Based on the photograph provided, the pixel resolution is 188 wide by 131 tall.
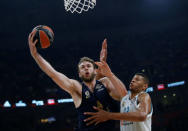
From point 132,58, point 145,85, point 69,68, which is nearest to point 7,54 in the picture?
point 69,68

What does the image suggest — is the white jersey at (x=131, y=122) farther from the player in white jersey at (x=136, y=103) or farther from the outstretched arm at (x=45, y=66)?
the outstretched arm at (x=45, y=66)

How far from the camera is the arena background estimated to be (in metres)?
11.3

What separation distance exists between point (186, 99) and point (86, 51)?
21.2ft

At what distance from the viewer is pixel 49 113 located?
11539mm

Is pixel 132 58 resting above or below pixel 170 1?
below

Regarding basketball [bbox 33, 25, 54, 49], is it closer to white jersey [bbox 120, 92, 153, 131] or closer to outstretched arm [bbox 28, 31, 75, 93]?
outstretched arm [bbox 28, 31, 75, 93]

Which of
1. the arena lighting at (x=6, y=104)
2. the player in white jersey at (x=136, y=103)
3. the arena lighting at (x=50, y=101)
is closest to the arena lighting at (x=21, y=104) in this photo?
A: the arena lighting at (x=6, y=104)

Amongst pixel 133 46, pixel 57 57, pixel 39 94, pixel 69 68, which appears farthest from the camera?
pixel 133 46

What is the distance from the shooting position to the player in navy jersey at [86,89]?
267 cm

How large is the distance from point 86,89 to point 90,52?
1213cm

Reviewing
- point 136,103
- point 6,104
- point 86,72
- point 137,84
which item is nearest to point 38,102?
point 6,104

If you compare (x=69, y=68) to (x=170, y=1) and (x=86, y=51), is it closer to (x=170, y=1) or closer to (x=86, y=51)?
(x=86, y=51)

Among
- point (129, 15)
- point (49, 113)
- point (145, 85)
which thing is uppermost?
point (129, 15)

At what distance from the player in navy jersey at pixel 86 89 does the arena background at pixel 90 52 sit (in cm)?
841
